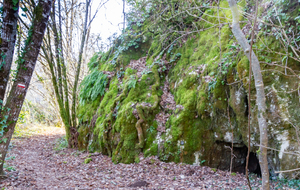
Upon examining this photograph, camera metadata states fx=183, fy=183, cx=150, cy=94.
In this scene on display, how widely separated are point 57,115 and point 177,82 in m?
15.4

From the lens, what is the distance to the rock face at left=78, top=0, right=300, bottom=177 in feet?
13.9

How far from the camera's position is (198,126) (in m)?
5.69

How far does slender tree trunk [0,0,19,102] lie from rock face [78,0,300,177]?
3733 millimetres

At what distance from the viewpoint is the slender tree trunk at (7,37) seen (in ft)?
11.8

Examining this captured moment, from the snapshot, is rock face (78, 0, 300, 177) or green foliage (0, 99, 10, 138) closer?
green foliage (0, 99, 10, 138)

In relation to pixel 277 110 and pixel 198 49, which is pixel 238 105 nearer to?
pixel 277 110

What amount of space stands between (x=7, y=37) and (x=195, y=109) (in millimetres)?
5062

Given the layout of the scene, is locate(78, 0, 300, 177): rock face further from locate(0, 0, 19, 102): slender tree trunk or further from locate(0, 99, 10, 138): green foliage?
locate(0, 0, 19, 102): slender tree trunk

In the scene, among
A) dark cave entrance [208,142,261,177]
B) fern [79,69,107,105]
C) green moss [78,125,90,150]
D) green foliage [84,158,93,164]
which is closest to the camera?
dark cave entrance [208,142,261,177]

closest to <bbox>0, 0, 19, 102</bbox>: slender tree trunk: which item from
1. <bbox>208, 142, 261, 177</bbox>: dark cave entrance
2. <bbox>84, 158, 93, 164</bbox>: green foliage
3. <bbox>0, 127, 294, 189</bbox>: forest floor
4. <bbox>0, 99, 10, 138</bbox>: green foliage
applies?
<bbox>0, 99, 10, 138</bbox>: green foliage

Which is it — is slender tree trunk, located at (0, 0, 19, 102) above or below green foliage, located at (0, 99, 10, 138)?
above

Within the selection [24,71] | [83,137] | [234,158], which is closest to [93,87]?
[83,137]

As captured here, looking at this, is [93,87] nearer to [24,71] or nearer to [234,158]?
[24,71]

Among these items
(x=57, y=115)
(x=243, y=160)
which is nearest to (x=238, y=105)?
(x=243, y=160)
